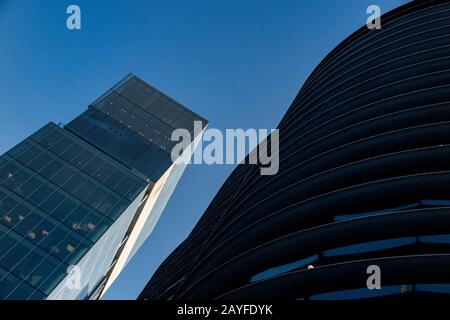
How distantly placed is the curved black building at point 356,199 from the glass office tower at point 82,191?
119 feet

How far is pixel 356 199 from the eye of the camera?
64.2 ft

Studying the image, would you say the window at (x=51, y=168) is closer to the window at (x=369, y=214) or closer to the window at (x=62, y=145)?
the window at (x=62, y=145)

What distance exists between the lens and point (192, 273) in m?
25.7

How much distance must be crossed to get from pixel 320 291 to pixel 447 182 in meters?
6.42

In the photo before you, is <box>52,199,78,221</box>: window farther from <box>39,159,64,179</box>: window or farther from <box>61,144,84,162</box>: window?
→ <box>61,144,84,162</box>: window

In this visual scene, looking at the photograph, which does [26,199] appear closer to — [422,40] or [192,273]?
[192,273]

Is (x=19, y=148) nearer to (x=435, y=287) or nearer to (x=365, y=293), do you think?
(x=365, y=293)

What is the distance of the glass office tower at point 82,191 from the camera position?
57.1 metres

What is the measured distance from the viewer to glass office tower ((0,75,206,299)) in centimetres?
5706

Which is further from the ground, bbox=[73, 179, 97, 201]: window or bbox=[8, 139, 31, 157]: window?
bbox=[8, 139, 31, 157]: window

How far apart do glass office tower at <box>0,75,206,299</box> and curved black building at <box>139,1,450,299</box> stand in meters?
36.3

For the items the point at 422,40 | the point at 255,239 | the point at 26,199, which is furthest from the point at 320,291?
the point at 26,199

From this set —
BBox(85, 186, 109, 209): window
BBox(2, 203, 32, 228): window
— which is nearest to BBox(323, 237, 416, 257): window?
BBox(2, 203, 32, 228): window

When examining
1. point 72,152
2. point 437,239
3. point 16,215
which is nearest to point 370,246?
point 437,239
